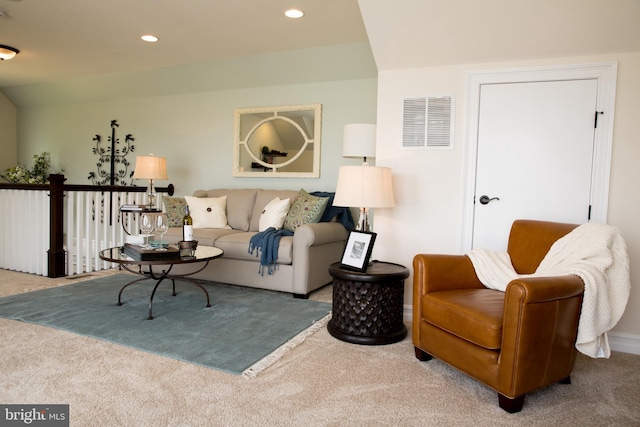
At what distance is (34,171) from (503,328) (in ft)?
24.7

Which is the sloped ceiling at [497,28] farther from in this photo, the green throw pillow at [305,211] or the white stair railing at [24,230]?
the white stair railing at [24,230]

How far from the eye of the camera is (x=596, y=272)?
2.07 m

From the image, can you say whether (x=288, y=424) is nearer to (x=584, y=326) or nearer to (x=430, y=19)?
(x=584, y=326)

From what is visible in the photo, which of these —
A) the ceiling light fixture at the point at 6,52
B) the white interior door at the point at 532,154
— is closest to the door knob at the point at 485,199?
the white interior door at the point at 532,154

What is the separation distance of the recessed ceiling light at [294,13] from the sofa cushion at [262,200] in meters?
1.75

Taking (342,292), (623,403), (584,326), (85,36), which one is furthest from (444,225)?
(85,36)

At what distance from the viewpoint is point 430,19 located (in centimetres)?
272

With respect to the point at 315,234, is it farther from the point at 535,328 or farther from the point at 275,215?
the point at 535,328

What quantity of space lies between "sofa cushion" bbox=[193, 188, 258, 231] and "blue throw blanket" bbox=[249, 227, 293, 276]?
2.65ft

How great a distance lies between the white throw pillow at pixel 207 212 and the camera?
454 centimetres

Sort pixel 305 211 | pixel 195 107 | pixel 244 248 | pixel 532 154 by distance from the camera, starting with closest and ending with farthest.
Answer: pixel 532 154 < pixel 244 248 < pixel 305 211 < pixel 195 107

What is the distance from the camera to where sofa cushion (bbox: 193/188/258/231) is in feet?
15.2

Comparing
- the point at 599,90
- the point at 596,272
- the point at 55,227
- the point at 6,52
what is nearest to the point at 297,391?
the point at 596,272

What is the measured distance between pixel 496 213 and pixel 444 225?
35 centimetres
